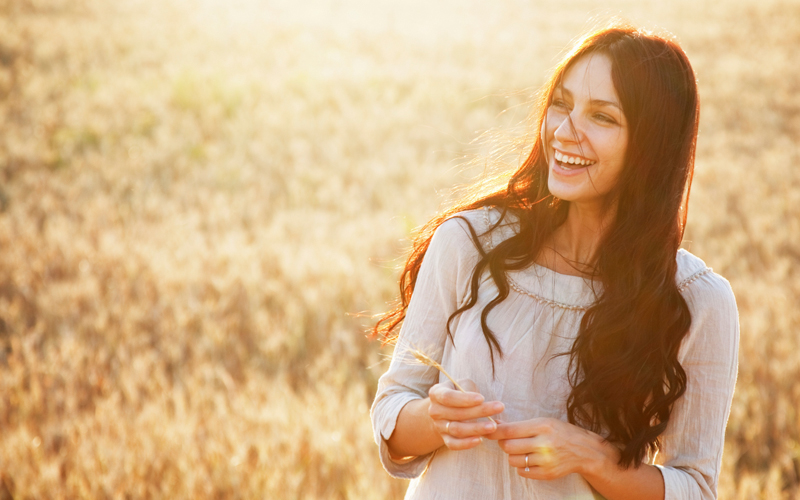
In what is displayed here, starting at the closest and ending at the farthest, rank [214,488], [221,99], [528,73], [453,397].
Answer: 1. [453,397]
2. [214,488]
3. [221,99]
4. [528,73]

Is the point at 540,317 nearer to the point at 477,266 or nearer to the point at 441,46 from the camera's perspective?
the point at 477,266

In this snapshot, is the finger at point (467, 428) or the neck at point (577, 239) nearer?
the finger at point (467, 428)

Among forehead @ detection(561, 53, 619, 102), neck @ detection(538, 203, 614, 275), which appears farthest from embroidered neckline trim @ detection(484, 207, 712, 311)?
forehead @ detection(561, 53, 619, 102)

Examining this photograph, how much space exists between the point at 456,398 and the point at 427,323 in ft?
1.10

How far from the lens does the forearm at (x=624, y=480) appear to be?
1.52m

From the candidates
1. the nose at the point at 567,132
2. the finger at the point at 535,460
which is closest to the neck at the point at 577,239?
the nose at the point at 567,132

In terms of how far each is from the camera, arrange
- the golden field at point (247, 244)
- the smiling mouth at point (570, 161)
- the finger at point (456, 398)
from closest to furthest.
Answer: the finger at point (456, 398) → the smiling mouth at point (570, 161) → the golden field at point (247, 244)

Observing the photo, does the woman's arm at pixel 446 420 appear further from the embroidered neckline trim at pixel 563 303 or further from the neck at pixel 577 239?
the neck at pixel 577 239

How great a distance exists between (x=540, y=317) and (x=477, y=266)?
21cm

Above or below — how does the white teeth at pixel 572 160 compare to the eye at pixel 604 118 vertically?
below

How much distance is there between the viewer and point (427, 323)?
5.56ft

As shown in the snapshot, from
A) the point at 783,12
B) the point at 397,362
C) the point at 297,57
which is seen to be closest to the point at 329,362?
the point at 397,362

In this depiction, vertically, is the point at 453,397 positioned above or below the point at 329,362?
above

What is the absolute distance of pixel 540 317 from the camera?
1.64 m
